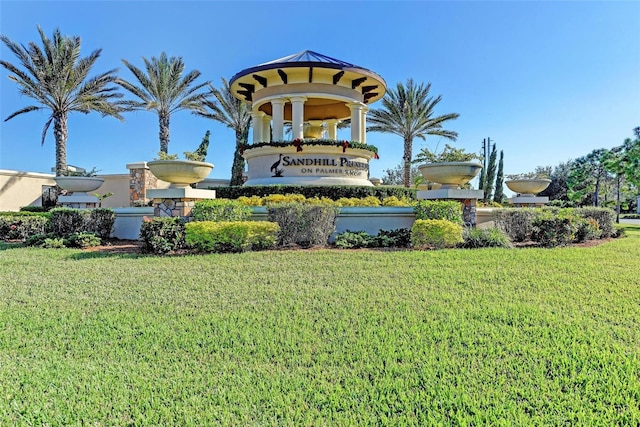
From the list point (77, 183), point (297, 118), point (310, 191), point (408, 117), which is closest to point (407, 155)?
point (408, 117)

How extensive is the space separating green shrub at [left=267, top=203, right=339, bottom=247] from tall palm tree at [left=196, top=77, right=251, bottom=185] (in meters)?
18.9

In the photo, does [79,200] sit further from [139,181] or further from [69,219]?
[139,181]

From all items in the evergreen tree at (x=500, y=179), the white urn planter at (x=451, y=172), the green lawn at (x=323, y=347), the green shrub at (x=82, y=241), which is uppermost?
the evergreen tree at (x=500, y=179)

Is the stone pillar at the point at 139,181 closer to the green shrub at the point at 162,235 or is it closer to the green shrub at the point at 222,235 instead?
the green shrub at the point at 162,235

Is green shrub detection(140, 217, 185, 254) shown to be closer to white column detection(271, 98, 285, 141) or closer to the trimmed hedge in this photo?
the trimmed hedge

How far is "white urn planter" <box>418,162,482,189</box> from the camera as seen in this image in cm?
918

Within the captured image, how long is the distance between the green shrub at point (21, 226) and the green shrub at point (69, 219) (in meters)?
A: 0.93

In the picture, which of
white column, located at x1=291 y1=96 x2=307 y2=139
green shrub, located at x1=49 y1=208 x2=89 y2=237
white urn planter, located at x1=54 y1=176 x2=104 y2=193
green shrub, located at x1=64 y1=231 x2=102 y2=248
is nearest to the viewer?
green shrub, located at x1=64 y1=231 x2=102 y2=248

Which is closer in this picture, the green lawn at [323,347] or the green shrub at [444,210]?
the green lawn at [323,347]

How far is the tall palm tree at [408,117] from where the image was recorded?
88.9ft

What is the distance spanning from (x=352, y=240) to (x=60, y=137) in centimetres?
1939

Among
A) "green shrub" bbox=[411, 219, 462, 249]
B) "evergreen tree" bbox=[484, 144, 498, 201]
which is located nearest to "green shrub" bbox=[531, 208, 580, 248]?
"green shrub" bbox=[411, 219, 462, 249]

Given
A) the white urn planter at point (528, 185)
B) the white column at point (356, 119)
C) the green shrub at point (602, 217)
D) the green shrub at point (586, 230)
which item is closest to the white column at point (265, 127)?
the white column at point (356, 119)

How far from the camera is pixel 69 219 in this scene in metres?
10.5
